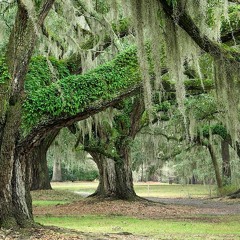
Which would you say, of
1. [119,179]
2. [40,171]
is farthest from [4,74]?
[40,171]

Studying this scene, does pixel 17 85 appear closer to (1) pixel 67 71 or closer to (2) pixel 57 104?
(2) pixel 57 104

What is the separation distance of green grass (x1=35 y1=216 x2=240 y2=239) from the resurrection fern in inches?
97.8

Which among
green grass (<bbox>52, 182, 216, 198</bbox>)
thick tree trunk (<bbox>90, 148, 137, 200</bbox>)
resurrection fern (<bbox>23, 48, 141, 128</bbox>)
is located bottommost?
green grass (<bbox>52, 182, 216, 198</bbox>)

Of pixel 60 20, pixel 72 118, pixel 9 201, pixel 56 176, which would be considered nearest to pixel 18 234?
pixel 9 201

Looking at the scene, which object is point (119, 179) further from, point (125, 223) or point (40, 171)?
point (40, 171)

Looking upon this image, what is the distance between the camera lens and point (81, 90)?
326 inches

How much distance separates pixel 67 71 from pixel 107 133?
670 cm

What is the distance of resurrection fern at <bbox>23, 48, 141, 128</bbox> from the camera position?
25.9ft

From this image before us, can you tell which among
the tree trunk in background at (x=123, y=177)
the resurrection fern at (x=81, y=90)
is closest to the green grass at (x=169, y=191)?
the tree trunk in background at (x=123, y=177)

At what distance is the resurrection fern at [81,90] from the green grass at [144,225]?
248 cm

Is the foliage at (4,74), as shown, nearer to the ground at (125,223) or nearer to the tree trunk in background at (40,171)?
the ground at (125,223)

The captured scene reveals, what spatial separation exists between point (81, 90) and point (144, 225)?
372 centimetres

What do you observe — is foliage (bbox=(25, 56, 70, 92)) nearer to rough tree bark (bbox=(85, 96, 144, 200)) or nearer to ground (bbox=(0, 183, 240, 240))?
ground (bbox=(0, 183, 240, 240))

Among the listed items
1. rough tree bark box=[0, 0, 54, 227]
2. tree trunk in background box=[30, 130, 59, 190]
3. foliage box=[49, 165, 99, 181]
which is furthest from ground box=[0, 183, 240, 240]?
foliage box=[49, 165, 99, 181]
